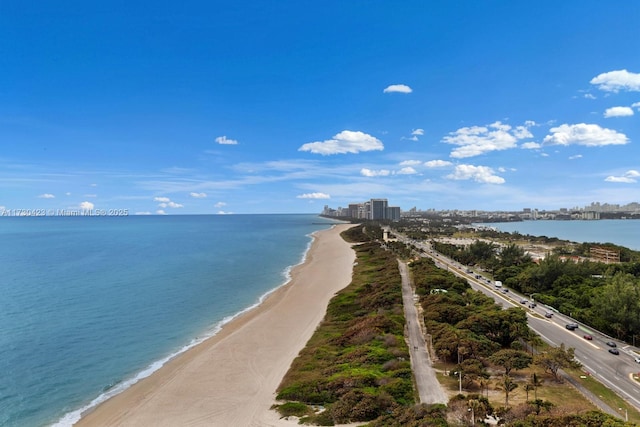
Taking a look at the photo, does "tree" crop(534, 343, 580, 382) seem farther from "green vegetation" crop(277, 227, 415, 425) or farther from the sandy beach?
the sandy beach

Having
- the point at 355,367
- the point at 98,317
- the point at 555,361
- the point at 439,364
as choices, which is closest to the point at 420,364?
the point at 439,364

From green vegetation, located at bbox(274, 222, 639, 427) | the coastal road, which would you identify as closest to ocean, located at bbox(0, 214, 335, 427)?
green vegetation, located at bbox(274, 222, 639, 427)

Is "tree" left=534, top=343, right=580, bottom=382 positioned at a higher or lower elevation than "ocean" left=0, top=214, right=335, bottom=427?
higher

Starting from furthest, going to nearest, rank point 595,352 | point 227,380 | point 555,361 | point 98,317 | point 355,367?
point 98,317, point 595,352, point 227,380, point 355,367, point 555,361

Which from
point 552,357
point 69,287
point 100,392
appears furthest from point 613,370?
point 69,287

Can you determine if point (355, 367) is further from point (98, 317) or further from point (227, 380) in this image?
point (98, 317)
